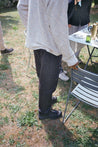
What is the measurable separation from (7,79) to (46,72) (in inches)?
66.9

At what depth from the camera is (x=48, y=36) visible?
4.71 feet

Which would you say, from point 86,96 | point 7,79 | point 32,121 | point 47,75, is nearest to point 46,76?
point 47,75

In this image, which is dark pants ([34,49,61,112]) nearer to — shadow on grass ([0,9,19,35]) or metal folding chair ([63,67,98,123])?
metal folding chair ([63,67,98,123])

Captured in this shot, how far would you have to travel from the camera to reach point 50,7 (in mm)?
1215

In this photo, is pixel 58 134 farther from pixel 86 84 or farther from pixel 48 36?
pixel 48 36

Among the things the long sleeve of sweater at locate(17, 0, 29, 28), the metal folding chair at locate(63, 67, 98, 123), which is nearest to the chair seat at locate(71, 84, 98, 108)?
the metal folding chair at locate(63, 67, 98, 123)

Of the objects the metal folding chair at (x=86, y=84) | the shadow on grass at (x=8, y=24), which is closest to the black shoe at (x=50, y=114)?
the metal folding chair at (x=86, y=84)

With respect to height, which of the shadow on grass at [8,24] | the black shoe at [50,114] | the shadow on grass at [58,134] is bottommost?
the shadow on grass at [58,134]

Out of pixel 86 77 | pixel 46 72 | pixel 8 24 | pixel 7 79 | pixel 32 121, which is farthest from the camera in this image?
pixel 8 24

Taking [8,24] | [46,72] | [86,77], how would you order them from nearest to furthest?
1. [86,77]
2. [46,72]
3. [8,24]

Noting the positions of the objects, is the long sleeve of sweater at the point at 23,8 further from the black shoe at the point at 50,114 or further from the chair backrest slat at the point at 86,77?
the black shoe at the point at 50,114

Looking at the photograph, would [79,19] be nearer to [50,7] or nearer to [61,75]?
[61,75]

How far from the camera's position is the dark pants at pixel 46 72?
5.33 feet

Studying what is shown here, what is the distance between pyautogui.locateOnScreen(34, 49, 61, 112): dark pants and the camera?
1626 millimetres
